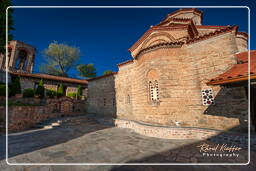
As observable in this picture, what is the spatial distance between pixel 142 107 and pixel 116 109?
16.6ft

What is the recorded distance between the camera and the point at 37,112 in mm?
9938

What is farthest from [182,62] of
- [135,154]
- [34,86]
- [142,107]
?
[34,86]

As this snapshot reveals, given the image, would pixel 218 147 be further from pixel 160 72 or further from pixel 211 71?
pixel 160 72

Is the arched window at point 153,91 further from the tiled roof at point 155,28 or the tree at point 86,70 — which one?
the tree at point 86,70

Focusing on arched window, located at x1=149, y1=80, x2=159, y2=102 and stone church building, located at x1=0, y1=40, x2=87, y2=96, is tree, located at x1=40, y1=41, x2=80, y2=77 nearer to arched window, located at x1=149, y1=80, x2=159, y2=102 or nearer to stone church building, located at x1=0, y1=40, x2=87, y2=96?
stone church building, located at x1=0, y1=40, x2=87, y2=96

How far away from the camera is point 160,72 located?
727cm

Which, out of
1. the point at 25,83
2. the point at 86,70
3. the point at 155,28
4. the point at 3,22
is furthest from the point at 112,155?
the point at 86,70

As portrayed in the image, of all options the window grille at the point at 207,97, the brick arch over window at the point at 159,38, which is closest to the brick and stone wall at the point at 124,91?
the brick arch over window at the point at 159,38

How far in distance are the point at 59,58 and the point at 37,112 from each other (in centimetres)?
2020

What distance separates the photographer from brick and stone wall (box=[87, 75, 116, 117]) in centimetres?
1303

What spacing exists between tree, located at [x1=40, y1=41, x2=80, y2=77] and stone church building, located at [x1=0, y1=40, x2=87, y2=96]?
278 cm

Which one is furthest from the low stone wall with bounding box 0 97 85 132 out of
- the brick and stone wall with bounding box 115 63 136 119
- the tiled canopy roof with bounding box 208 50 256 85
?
the tiled canopy roof with bounding box 208 50 256 85

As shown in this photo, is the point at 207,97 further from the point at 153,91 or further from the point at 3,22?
the point at 3,22

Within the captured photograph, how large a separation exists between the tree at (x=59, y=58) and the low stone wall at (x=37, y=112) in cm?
1481
